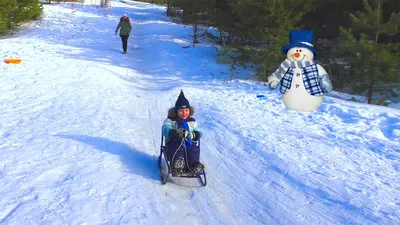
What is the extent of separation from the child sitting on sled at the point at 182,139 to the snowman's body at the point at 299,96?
1.87 meters

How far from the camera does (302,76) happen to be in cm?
395

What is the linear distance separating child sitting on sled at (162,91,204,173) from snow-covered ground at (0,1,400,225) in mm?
341

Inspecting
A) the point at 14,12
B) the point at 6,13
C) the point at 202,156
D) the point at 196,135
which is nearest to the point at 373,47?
the point at 202,156

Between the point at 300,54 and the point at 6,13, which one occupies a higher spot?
the point at 6,13

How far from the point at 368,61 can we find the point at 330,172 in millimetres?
5683

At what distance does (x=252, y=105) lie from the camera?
381 inches

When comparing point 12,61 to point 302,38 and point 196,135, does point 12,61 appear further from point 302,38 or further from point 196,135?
point 302,38

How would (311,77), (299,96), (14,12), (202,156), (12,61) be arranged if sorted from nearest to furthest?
(311,77) → (299,96) → (202,156) → (12,61) → (14,12)

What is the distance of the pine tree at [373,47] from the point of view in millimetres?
9531

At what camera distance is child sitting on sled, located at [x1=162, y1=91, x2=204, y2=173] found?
17.6 feet

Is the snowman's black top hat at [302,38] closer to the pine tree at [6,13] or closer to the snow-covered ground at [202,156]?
the snow-covered ground at [202,156]

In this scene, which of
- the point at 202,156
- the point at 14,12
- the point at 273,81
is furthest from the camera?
the point at 14,12

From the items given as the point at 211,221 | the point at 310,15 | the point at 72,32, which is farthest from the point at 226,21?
the point at 211,221

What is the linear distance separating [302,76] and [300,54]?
271 mm
